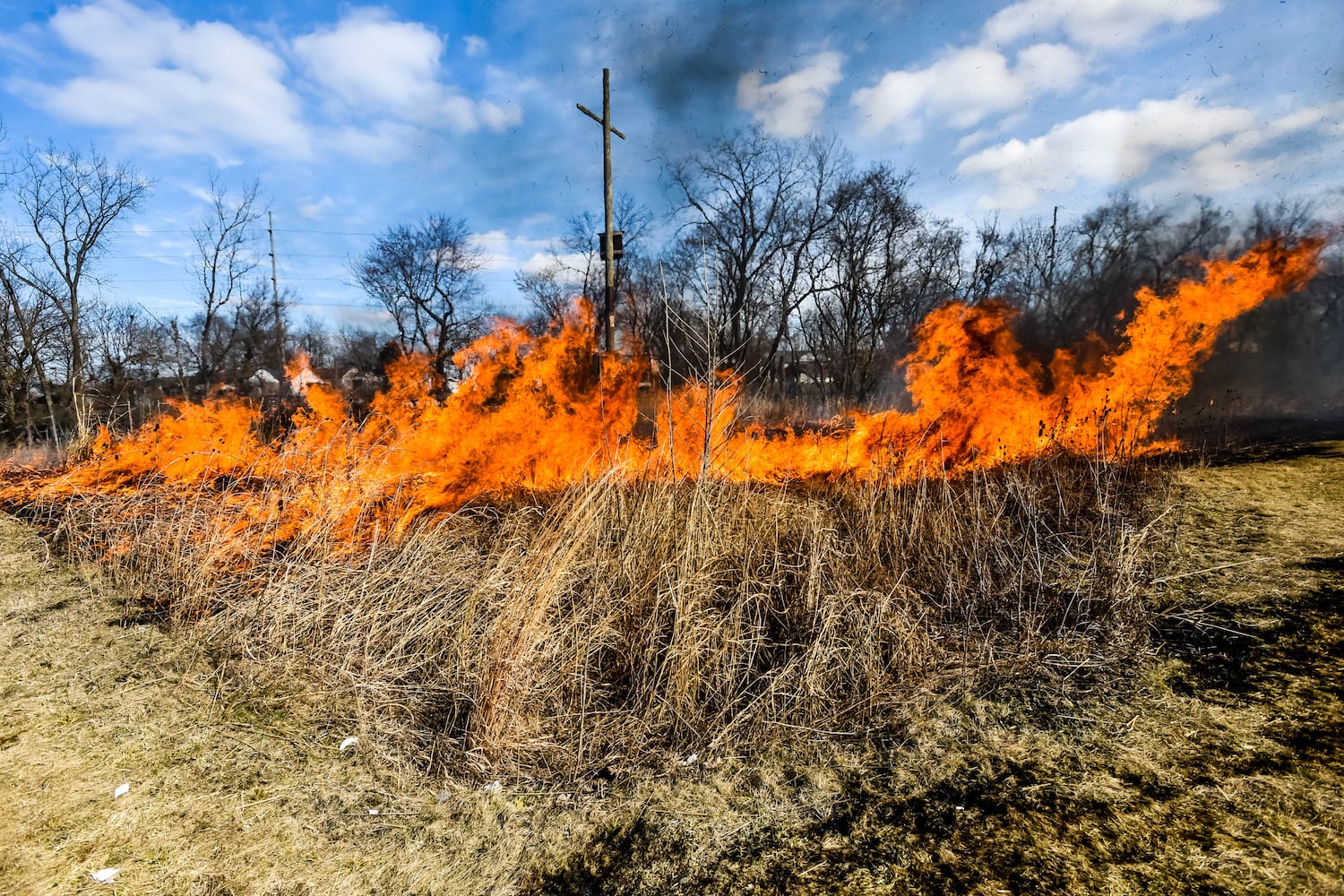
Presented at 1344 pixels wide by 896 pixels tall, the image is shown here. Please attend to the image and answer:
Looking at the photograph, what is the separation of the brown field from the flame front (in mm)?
763

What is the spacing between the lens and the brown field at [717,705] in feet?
7.98

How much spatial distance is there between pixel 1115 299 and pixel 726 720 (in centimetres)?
1035

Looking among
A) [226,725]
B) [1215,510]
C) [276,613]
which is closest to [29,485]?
[276,613]

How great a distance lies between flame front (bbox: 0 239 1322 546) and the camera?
5.44 meters

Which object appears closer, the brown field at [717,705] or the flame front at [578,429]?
the brown field at [717,705]

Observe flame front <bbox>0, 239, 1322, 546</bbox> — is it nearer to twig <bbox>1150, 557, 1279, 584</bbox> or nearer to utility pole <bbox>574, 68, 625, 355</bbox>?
twig <bbox>1150, 557, 1279, 584</bbox>

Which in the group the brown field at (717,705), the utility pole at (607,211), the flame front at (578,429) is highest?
the utility pole at (607,211)

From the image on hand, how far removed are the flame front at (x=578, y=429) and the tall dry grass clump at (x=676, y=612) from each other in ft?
1.93

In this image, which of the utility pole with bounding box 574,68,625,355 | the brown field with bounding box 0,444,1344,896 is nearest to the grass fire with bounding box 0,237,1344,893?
the brown field with bounding box 0,444,1344,896

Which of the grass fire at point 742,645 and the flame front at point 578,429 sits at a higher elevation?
the flame front at point 578,429

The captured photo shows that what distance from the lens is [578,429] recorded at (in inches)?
332

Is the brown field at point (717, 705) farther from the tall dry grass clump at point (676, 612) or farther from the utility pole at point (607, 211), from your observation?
the utility pole at point (607, 211)

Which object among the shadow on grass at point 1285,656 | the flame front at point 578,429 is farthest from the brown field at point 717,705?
the flame front at point 578,429

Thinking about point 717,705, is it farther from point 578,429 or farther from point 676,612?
point 578,429
